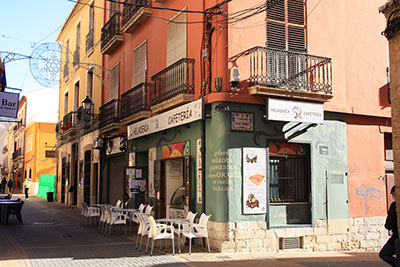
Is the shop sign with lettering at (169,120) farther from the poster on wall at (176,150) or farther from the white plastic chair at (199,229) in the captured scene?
the white plastic chair at (199,229)

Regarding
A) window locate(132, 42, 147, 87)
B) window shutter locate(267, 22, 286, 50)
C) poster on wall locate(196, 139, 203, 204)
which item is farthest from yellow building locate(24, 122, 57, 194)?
window shutter locate(267, 22, 286, 50)

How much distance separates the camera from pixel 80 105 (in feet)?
75.9

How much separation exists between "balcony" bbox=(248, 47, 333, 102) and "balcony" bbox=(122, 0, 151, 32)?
199 inches

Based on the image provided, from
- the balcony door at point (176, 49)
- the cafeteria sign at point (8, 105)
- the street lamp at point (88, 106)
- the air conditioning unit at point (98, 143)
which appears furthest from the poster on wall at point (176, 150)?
the street lamp at point (88, 106)

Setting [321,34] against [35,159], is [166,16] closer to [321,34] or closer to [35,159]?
[321,34]

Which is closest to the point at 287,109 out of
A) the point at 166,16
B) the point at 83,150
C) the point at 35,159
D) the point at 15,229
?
the point at 166,16

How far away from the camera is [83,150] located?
71.2 ft

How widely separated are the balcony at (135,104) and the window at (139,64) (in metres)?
0.59

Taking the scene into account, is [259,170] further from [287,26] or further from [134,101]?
[134,101]

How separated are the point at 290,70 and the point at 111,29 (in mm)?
9223

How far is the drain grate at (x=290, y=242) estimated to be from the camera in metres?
10.5

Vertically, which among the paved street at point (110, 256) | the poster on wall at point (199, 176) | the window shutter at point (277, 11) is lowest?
the paved street at point (110, 256)

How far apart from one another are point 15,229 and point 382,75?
40.7 feet

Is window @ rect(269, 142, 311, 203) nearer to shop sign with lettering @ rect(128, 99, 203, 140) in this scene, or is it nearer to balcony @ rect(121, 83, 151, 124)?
shop sign with lettering @ rect(128, 99, 203, 140)
